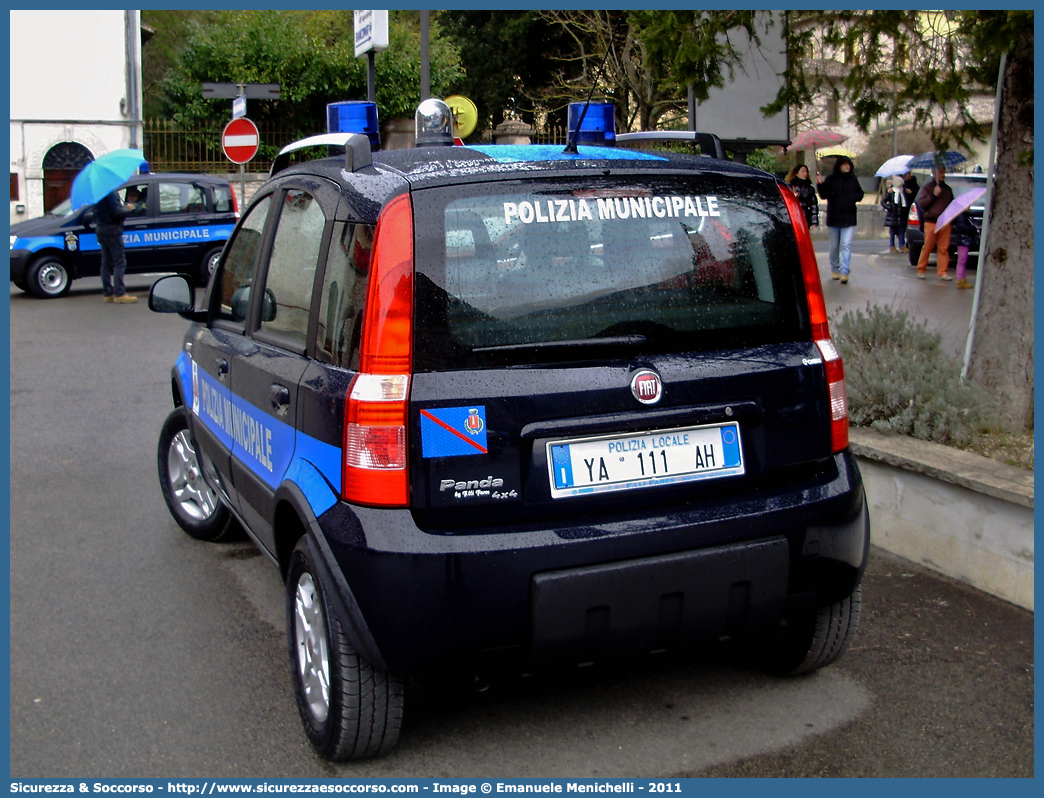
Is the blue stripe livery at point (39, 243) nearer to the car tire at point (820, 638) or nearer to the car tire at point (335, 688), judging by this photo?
the car tire at point (335, 688)

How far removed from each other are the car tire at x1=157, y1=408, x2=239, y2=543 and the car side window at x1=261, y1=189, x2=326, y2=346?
152 centimetres

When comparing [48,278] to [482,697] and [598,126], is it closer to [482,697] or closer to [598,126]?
[598,126]

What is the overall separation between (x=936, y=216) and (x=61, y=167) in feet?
71.7

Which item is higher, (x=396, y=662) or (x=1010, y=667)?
(x=396, y=662)

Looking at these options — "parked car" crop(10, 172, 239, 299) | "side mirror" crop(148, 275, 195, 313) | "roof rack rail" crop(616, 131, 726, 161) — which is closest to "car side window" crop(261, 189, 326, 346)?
"side mirror" crop(148, 275, 195, 313)

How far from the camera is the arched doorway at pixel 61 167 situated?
2842 cm

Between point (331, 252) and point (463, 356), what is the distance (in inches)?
23.5

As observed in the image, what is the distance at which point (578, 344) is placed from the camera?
3.08m

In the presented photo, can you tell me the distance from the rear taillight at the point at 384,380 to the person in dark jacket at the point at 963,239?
15.4 meters

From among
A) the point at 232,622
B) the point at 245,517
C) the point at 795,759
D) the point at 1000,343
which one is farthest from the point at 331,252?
the point at 1000,343

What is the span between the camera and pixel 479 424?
2.94 m

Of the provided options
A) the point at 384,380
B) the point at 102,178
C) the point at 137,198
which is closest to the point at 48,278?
the point at 137,198

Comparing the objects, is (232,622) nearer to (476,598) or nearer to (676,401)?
(476,598)

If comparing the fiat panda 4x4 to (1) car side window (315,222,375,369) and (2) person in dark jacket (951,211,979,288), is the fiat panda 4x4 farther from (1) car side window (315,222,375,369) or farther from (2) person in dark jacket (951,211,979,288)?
(2) person in dark jacket (951,211,979,288)
